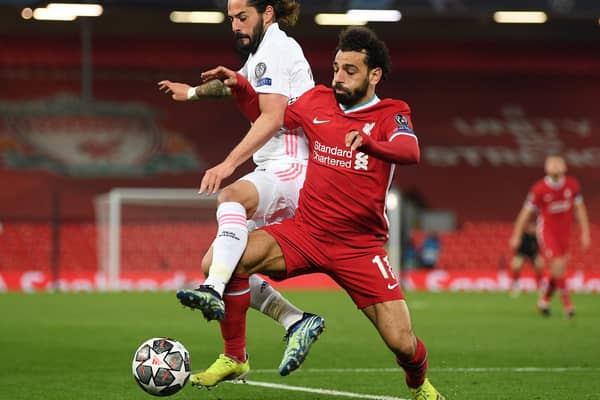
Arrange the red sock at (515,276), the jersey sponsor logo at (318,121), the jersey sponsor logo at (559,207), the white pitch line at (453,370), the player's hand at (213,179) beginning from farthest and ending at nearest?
1. the red sock at (515,276)
2. the jersey sponsor logo at (559,207)
3. the white pitch line at (453,370)
4. the jersey sponsor logo at (318,121)
5. the player's hand at (213,179)

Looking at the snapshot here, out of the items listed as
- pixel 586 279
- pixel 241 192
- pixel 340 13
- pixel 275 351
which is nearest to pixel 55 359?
pixel 275 351

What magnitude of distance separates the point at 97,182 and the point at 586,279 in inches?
460

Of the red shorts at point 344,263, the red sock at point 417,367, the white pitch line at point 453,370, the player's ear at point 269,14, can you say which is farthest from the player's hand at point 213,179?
the white pitch line at point 453,370

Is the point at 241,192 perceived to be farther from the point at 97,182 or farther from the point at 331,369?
the point at 97,182

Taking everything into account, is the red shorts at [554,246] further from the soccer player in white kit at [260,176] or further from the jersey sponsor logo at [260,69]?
the jersey sponsor logo at [260,69]

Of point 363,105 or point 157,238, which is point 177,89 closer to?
point 363,105

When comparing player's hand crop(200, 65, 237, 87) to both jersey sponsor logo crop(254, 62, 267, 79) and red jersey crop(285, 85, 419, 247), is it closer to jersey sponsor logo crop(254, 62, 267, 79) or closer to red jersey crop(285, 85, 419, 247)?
jersey sponsor logo crop(254, 62, 267, 79)

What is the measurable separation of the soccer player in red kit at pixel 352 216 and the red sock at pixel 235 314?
0.12 m

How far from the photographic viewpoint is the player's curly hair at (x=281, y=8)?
6.39 m

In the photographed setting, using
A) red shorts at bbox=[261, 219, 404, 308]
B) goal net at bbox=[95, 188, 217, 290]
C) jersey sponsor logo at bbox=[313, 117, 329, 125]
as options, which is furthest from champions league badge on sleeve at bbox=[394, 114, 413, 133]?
goal net at bbox=[95, 188, 217, 290]

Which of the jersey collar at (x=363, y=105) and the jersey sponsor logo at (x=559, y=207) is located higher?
the jersey collar at (x=363, y=105)

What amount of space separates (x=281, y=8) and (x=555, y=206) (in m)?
9.13

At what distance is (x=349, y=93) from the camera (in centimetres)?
584

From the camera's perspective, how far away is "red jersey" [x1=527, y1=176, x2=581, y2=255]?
14781 mm
